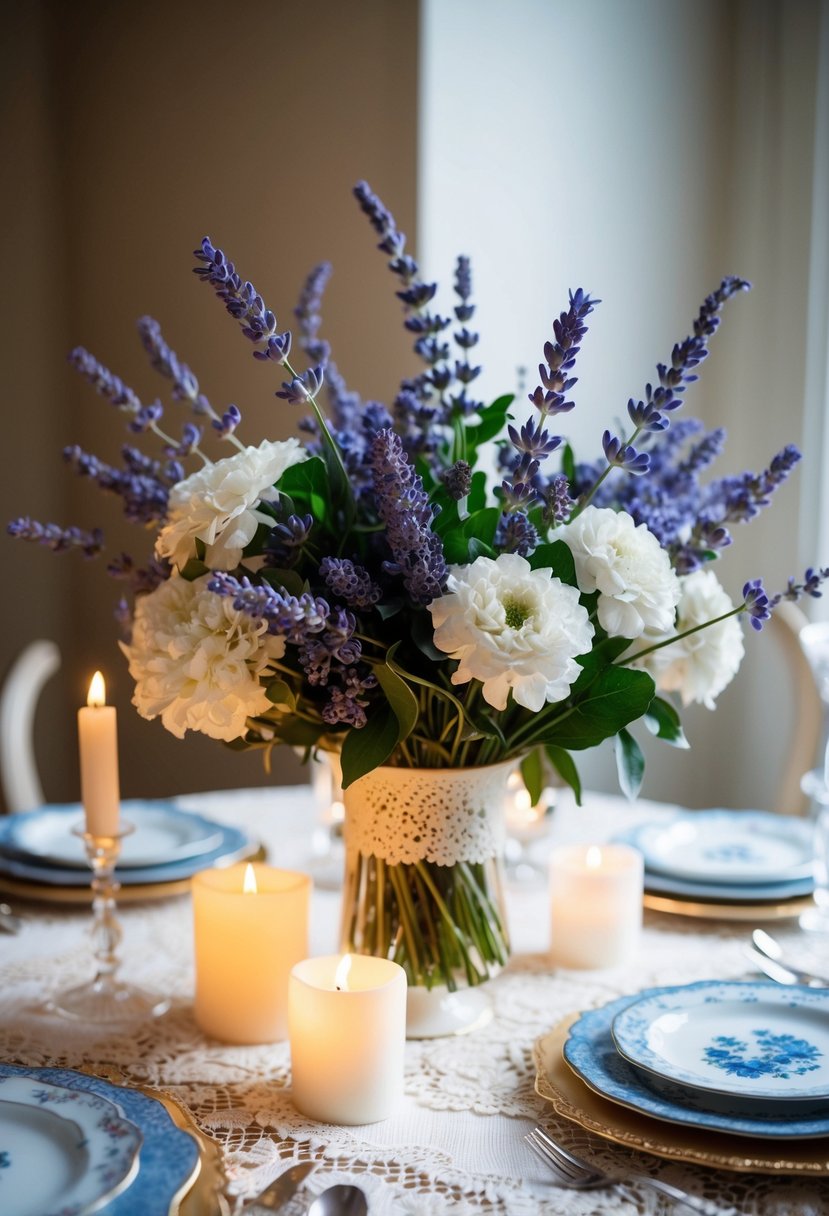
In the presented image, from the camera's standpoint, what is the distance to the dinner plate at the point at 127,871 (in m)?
1.31

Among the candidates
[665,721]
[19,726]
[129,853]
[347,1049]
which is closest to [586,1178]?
[347,1049]

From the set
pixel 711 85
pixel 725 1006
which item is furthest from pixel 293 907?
pixel 711 85

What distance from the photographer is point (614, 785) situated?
2773mm

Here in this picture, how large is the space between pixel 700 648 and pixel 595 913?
0.28 metres

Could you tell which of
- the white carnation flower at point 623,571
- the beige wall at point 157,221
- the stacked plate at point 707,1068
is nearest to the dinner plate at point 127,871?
the stacked plate at point 707,1068

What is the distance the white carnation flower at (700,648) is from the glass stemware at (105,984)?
0.50 meters

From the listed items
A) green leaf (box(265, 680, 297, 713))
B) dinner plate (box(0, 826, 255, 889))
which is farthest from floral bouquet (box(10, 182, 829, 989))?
dinner plate (box(0, 826, 255, 889))

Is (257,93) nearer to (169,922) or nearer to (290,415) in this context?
(290,415)

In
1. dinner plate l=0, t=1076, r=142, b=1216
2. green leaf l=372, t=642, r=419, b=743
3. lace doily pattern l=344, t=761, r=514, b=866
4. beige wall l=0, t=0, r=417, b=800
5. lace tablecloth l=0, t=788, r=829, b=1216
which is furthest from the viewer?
beige wall l=0, t=0, r=417, b=800

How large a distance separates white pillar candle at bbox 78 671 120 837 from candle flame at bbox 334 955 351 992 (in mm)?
270

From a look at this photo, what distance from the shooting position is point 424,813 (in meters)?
0.99

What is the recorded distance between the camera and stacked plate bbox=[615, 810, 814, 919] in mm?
1269

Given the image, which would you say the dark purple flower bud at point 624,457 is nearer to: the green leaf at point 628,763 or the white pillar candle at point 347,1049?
the green leaf at point 628,763

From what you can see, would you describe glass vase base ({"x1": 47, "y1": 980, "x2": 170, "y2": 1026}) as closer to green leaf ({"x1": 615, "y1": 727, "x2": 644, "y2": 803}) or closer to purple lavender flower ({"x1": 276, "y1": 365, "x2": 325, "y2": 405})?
green leaf ({"x1": 615, "y1": 727, "x2": 644, "y2": 803})
